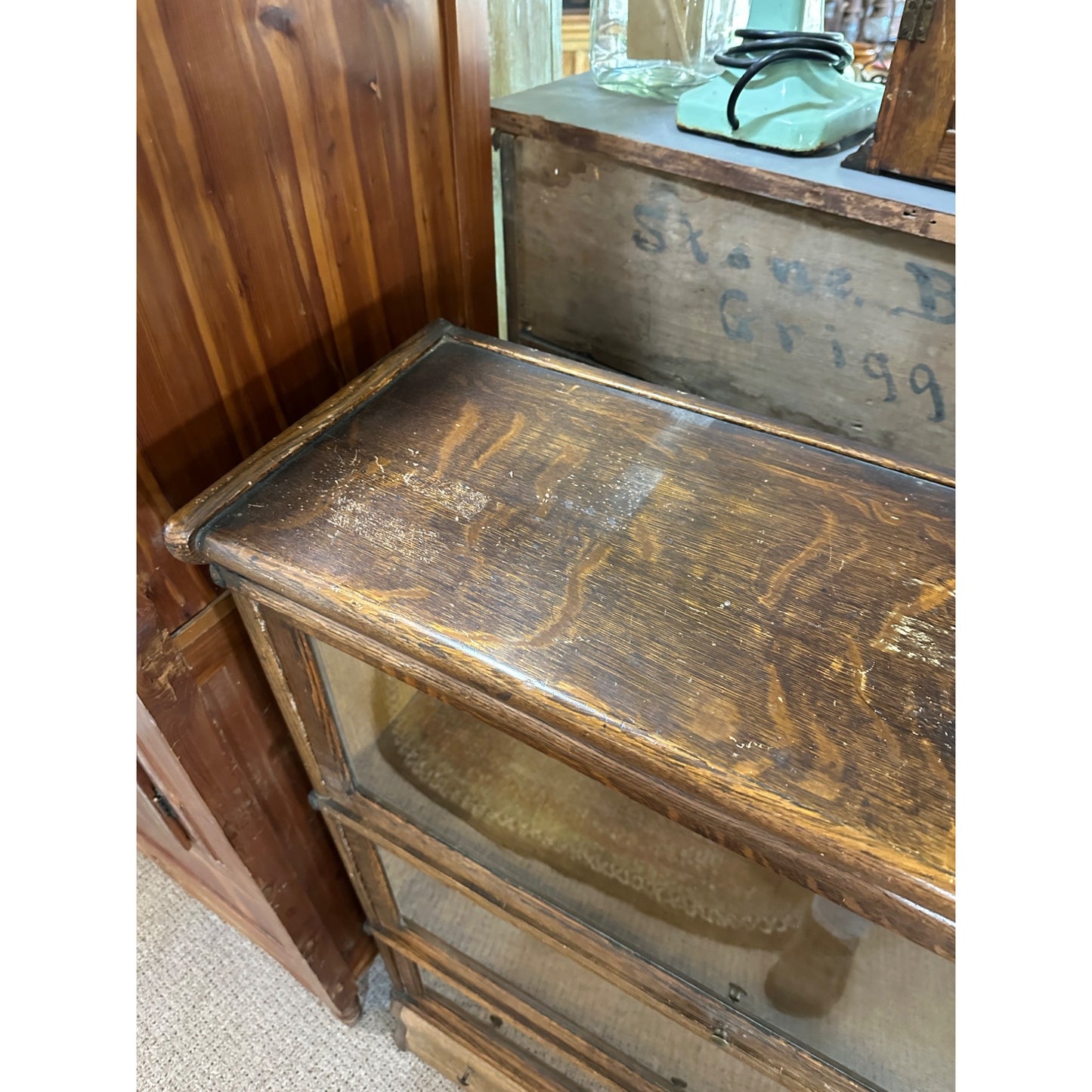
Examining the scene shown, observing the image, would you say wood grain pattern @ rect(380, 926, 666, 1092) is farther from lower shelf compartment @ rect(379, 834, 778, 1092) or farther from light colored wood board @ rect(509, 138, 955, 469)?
light colored wood board @ rect(509, 138, 955, 469)

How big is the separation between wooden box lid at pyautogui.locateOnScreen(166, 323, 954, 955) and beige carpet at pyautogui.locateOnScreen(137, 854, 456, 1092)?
0.97 m

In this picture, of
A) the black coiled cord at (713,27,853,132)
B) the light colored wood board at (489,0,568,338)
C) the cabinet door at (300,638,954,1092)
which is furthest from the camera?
the light colored wood board at (489,0,568,338)

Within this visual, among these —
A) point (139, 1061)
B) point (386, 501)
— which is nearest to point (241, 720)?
point (386, 501)

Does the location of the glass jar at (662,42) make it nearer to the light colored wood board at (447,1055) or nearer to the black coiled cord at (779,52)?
the black coiled cord at (779,52)

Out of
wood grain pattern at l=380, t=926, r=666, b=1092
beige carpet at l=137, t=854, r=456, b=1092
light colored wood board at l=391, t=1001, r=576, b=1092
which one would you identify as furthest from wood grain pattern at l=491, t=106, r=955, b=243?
beige carpet at l=137, t=854, r=456, b=1092

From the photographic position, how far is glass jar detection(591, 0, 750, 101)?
84cm

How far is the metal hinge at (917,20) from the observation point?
1.79 ft

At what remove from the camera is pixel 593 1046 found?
32.1 inches

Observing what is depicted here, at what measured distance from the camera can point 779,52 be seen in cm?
67

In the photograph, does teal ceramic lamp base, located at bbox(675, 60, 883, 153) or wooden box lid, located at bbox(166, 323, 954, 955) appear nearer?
wooden box lid, located at bbox(166, 323, 954, 955)

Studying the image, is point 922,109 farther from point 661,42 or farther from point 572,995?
point 572,995

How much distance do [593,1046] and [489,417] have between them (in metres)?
Result: 0.69
